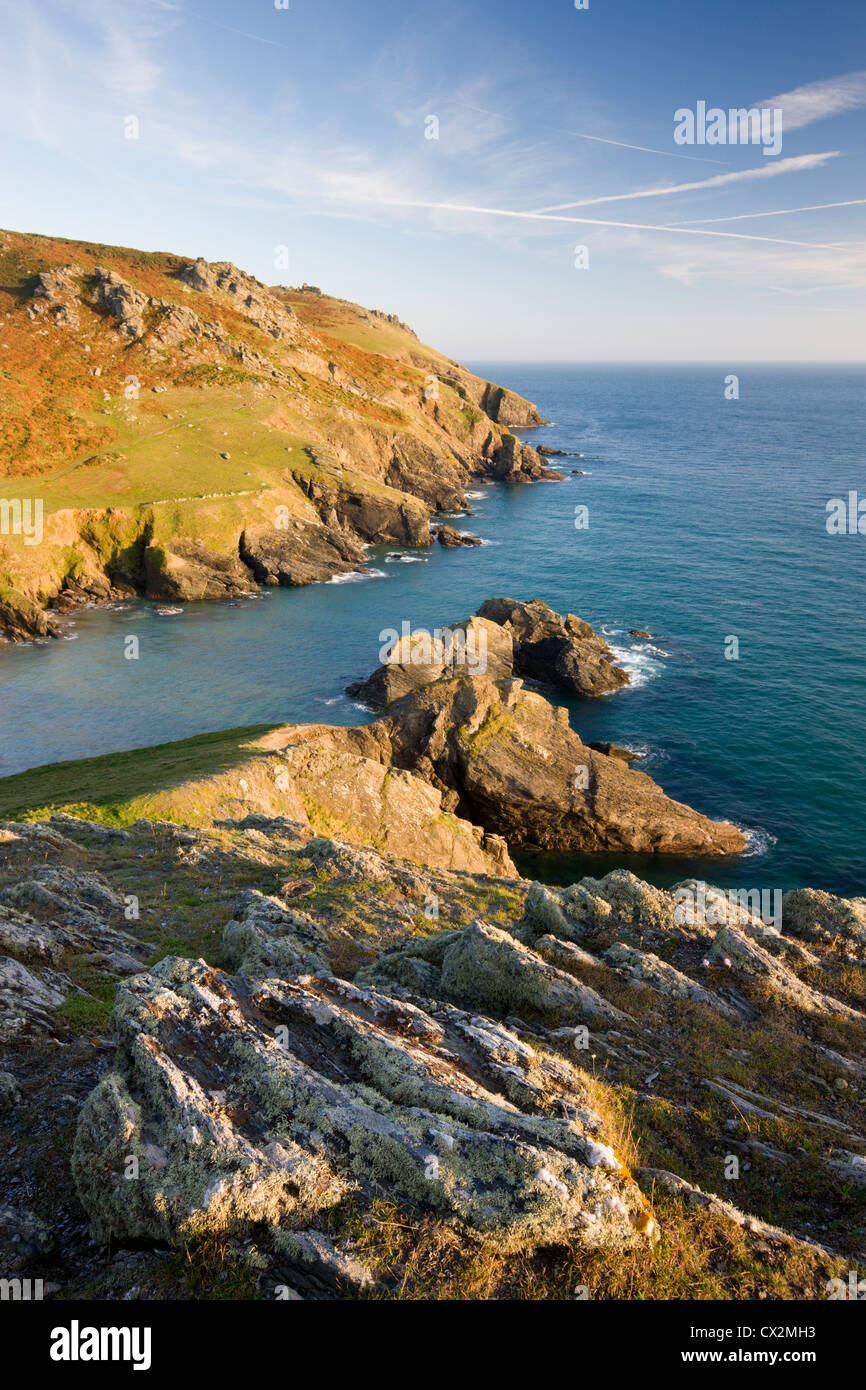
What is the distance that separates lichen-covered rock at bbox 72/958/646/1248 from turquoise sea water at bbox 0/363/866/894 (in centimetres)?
3733

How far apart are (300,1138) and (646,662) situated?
69.1 meters

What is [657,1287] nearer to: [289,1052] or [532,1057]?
[532,1057]

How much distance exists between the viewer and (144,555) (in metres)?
91.5

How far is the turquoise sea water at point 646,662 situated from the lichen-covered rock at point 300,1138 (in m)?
37.3

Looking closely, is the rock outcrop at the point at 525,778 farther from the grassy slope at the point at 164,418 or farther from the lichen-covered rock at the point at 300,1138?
the grassy slope at the point at 164,418

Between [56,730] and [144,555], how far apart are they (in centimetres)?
4047

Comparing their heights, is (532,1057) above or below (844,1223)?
above

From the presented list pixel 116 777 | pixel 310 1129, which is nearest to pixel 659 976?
pixel 310 1129

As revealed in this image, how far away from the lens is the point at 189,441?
11225 cm

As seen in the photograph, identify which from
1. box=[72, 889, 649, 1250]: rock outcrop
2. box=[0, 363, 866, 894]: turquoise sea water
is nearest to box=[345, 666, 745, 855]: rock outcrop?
box=[0, 363, 866, 894]: turquoise sea water

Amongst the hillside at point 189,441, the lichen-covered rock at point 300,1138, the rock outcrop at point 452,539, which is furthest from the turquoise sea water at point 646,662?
the lichen-covered rock at point 300,1138

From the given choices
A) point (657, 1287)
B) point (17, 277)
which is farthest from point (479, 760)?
point (17, 277)

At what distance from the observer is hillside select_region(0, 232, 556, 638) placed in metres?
90.7

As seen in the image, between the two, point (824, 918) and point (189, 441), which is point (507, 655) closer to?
point (824, 918)
